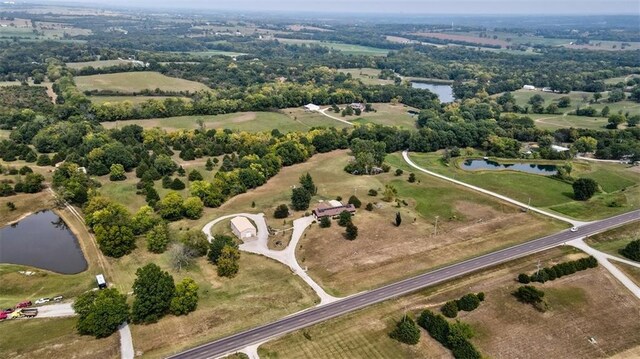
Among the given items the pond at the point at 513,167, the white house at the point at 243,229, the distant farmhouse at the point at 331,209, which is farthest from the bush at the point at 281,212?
the pond at the point at 513,167

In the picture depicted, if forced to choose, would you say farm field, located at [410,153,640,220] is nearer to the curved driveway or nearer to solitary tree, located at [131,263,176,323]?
the curved driveway

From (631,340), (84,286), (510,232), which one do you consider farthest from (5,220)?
(631,340)

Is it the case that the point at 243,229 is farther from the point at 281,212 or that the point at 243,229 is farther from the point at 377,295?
the point at 377,295

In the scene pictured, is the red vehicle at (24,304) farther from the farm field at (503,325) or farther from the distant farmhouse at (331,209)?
the distant farmhouse at (331,209)

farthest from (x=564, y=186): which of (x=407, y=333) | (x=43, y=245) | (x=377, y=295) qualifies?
(x=43, y=245)

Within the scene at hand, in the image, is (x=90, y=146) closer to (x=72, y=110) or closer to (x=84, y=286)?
(x=72, y=110)

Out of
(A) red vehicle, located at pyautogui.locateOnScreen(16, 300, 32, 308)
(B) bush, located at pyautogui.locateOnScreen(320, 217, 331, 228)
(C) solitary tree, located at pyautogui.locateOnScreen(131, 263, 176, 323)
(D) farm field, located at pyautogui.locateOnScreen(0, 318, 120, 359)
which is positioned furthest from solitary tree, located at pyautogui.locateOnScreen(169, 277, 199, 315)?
(B) bush, located at pyautogui.locateOnScreen(320, 217, 331, 228)
